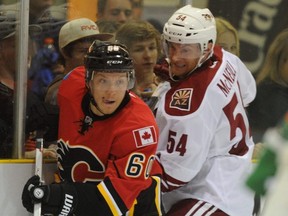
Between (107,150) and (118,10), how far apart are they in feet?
2.25

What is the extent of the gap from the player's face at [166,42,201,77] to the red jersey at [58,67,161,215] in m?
0.25

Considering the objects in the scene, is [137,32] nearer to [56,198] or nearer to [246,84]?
[246,84]

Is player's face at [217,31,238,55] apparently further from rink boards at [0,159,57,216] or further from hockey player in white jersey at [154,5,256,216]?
rink boards at [0,159,57,216]

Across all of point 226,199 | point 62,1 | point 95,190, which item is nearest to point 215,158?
point 226,199

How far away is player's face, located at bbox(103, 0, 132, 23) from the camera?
116 inches

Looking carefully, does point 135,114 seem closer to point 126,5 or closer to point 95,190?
point 95,190

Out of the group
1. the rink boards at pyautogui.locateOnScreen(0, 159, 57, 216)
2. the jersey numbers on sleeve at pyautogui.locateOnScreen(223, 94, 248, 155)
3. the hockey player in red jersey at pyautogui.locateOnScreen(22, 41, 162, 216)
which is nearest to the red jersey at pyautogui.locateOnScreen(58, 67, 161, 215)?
the hockey player in red jersey at pyautogui.locateOnScreen(22, 41, 162, 216)

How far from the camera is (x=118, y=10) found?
2.99 metres

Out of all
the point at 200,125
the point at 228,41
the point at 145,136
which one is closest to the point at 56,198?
the point at 145,136

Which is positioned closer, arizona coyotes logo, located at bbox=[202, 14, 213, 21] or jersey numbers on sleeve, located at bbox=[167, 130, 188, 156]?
jersey numbers on sleeve, located at bbox=[167, 130, 188, 156]

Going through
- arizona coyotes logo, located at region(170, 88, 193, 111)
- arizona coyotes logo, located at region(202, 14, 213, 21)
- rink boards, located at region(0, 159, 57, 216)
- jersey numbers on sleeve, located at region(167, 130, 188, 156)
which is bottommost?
rink boards, located at region(0, 159, 57, 216)

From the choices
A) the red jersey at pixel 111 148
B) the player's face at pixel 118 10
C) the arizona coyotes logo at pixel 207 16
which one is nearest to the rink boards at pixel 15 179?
the red jersey at pixel 111 148

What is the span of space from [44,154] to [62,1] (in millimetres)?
561

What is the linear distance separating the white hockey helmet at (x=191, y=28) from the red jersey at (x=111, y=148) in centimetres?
32
